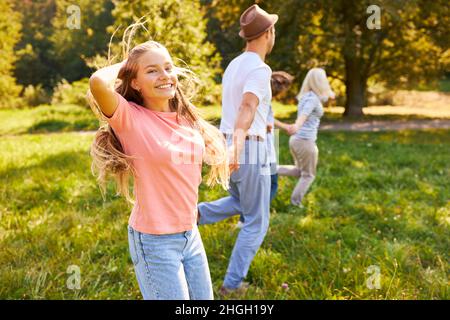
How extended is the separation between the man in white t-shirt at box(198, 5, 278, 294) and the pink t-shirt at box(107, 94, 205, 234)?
0.76 metres

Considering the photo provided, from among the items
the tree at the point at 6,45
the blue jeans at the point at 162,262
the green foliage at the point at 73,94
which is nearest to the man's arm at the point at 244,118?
the blue jeans at the point at 162,262

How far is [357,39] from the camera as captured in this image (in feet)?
47.4

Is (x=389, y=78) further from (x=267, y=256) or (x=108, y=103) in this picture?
(x=108, y=103)

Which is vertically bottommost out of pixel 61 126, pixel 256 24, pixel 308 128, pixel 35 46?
pixel 61 126

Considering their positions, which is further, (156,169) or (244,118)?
(244,118)

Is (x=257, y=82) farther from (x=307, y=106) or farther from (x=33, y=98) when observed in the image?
(x=33, y=98)

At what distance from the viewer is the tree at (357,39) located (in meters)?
14.1

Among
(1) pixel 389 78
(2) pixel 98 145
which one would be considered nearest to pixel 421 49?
(1) pixel 389 78

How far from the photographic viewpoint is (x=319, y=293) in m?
3.22

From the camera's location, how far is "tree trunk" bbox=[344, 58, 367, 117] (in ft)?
53.1

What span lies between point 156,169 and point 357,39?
1372 cm

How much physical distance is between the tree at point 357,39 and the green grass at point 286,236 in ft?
26.5

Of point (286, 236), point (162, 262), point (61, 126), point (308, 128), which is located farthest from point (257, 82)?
point (61, 126)

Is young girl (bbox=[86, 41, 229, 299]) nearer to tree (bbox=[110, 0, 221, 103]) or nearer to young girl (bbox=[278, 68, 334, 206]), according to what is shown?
young girl (bbox=[278, 68, 334, 206])
